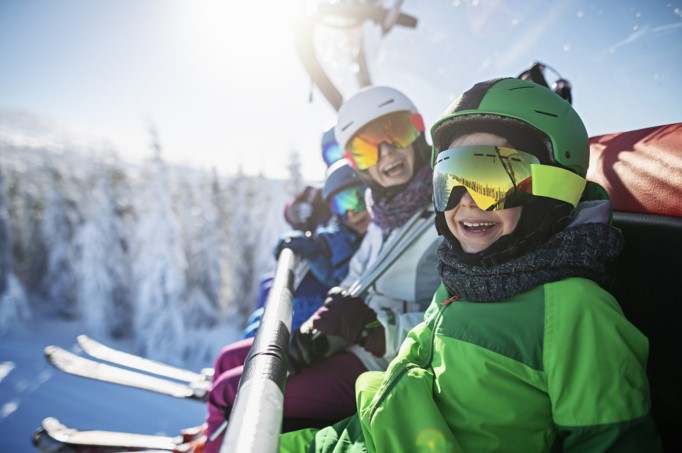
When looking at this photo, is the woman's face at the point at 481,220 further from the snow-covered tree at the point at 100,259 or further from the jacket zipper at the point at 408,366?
the snow-covered tree at the point at 100,259

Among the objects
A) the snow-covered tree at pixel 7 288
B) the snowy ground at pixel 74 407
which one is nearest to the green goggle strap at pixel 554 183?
the snowy ground at pixel 74 407

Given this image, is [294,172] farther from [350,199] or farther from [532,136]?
[532,136]

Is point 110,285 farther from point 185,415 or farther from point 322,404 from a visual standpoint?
point 322,404

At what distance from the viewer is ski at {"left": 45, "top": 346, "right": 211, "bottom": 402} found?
14.3ft

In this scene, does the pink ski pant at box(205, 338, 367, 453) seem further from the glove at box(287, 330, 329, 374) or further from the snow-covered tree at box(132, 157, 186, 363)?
the snow-covered tree at box(132, 157, 186, 363)

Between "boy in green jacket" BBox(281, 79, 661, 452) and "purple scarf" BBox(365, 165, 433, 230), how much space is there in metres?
0.96

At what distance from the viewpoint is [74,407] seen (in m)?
12.6

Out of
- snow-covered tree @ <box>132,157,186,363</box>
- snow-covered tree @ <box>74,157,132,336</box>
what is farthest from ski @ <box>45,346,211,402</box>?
snow-covered tree @ <box>74,157,132,336</box>

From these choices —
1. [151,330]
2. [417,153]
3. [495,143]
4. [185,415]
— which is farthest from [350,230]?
[151,330]

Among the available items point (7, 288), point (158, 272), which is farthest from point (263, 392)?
point (7, 288)

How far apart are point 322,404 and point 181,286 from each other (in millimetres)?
21189

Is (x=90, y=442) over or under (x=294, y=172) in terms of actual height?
under

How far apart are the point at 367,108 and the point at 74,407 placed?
16.6 m

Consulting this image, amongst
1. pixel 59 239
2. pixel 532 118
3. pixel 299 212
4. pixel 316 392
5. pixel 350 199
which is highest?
pixel 532 118
